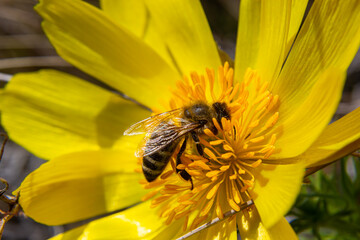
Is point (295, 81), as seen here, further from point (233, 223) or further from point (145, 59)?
point (145, 59)

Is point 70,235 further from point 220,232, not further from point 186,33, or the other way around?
point 186,33

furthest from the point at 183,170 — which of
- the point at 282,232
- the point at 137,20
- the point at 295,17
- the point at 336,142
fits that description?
the point at 137,20

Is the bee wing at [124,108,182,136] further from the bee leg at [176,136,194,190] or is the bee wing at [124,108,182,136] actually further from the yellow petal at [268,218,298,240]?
the yellow petal at [268,218,298,240]

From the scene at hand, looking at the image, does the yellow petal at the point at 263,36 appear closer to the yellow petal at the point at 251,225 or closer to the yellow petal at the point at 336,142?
the yellow petal at the point at 336,142

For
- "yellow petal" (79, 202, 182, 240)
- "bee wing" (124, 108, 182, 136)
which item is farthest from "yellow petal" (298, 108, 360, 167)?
"yellow petal" (79, 202, 182, 240)

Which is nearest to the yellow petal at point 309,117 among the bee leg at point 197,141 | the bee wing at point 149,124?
the bee leg at point 197,141

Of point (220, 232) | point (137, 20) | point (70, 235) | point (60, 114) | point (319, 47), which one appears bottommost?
point (70, 235)

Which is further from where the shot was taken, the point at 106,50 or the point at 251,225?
the point at 106,50

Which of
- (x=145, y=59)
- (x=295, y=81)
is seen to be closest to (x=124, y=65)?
(x=145, y=59)
